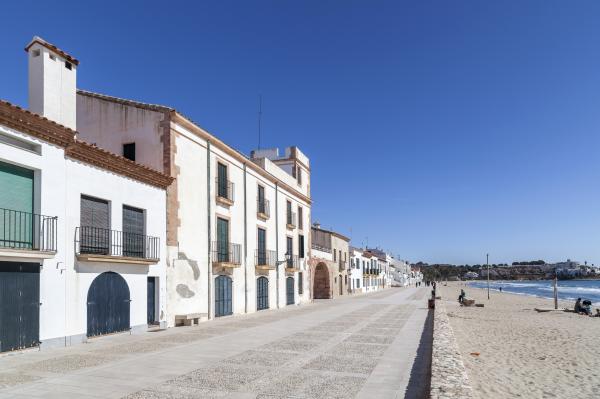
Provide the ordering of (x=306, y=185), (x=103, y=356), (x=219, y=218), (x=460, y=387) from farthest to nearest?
(x=306, y=185) < (x=219, y=218) < (x=103, y=356) < (x=460, y=387)

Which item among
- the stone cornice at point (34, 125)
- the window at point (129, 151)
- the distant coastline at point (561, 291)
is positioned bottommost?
the distant coastline at point (561, 291)

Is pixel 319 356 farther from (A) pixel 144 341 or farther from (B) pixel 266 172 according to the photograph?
(B) pixel 266 172

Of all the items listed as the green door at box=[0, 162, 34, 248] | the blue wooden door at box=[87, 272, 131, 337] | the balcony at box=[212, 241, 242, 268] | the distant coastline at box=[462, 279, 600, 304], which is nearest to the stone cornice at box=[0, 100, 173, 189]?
the green door at box=[0, 162, 34, 248]

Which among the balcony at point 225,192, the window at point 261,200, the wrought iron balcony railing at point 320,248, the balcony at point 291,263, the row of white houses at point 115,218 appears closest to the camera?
the row of white houses at point 115,218

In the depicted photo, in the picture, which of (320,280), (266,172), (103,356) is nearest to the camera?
(103,356)

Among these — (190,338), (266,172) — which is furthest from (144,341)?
(266,172)

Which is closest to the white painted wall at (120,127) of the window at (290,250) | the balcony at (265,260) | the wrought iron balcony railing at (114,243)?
the wrought iron balcony railing at (114,243)

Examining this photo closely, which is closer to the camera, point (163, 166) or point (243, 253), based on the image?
point (163, 166)

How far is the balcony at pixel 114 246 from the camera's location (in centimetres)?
1334

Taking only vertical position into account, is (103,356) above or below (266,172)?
Result: below

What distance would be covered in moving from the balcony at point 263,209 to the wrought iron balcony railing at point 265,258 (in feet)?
6.57

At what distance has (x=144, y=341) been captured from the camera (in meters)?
13.5

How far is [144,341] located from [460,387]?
979 cm

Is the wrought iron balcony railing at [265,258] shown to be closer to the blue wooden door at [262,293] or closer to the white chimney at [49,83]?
the blue wooden door at [262,293]
